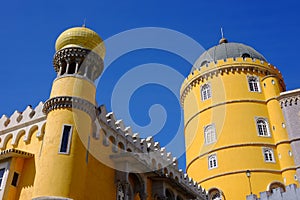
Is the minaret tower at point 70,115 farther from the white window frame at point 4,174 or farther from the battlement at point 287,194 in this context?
the battlement at point 287,194

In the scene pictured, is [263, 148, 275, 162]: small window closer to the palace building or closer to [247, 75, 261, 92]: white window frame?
the palace building

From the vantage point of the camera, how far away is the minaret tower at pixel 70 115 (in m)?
15.2

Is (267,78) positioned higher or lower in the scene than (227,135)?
higher

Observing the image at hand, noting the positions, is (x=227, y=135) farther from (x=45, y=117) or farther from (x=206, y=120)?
(x=45, y=117)

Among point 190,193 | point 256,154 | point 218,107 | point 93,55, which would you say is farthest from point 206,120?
point 93,55

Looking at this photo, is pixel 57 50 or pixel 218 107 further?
pixel 218 107

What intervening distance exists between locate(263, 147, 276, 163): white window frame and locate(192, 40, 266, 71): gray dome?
993 cm

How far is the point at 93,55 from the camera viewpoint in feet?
61.6

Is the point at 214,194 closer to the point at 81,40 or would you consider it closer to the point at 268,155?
the point at 268,155

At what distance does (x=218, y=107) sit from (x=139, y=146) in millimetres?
14415

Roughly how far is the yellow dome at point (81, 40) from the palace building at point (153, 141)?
0.06 metres

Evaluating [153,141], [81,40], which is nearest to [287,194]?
[153,141]

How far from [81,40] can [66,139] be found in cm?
532

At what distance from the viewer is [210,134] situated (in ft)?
110
